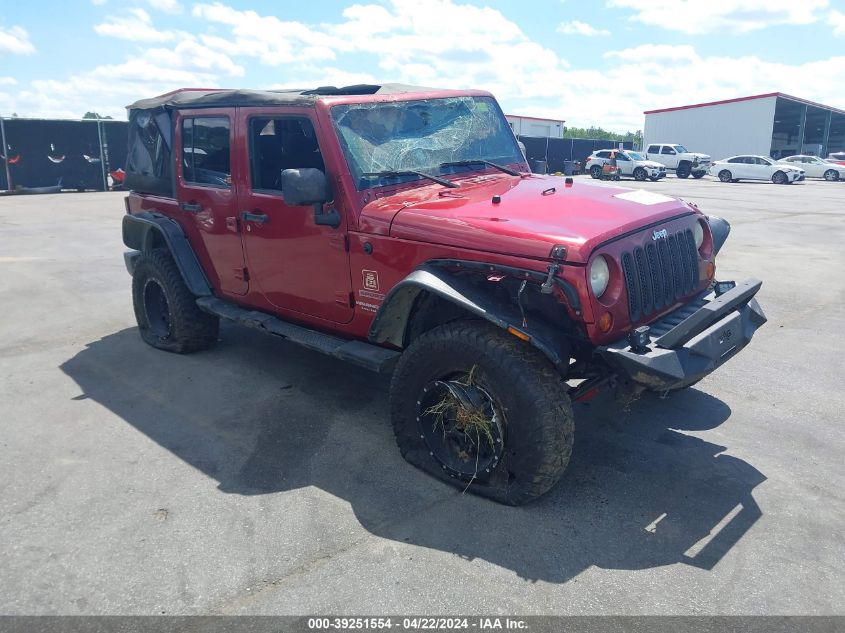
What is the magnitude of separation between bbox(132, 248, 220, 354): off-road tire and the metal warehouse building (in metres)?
45.3

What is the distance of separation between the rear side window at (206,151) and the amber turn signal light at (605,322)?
9.46 ft

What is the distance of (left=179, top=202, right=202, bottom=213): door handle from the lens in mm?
5211

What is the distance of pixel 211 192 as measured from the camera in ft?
16.5

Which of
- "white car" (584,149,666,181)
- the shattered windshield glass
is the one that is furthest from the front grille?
"white car" (584,149,666,181)

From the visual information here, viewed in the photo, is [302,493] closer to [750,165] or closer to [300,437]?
[300,437]

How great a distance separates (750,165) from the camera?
1273 inches

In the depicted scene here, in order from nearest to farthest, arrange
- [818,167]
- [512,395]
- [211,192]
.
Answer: [512,395], [211,192], [818,167]

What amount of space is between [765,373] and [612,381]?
2.39 metres

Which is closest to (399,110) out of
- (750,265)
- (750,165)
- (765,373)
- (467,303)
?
(467,303)

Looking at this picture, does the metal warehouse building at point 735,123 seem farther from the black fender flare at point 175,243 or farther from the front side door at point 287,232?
the front side door at point 287,232

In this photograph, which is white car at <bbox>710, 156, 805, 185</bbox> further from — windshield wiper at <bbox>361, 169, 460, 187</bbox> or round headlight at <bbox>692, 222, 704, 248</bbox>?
windshield wiper at <bbox>361, 169, 460, 187</bbox>

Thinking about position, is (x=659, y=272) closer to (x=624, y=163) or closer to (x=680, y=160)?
(x=624, y=163)

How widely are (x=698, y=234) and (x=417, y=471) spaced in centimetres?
222

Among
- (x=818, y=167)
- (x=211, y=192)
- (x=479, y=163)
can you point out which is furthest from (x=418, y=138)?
(x=818, y=167)
